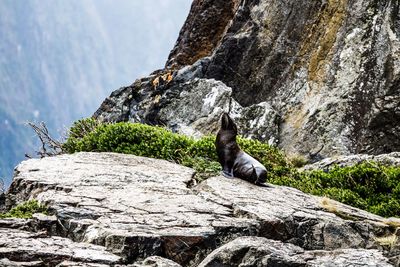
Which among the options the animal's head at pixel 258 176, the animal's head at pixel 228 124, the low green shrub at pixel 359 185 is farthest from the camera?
the low green shrub at pixel 359 185

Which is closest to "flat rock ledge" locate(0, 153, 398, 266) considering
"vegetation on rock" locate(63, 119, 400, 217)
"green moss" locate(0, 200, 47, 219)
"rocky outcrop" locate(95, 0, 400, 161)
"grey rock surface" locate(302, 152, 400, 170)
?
"green moss" locate(0, 200, 47, 219)

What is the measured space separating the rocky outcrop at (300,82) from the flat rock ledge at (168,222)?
8741 millimetres

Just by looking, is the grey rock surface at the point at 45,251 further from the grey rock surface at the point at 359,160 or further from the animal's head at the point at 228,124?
the grey rock surface at the point at 359,160

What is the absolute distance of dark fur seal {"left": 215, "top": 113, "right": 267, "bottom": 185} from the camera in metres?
12.0

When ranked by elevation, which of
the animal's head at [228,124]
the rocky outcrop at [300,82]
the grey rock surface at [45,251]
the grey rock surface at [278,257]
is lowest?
the grey rock surface at [278,257]

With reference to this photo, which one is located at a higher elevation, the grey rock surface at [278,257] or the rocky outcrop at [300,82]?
the rocky outcrop at [300,82]

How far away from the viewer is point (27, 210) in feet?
29.9

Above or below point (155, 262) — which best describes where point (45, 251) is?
above

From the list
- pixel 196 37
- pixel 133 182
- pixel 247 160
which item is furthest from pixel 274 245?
pixel 196 37

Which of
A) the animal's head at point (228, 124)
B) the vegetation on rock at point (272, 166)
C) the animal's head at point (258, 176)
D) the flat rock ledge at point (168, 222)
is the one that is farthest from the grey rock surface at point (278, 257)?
the animal's head at point (228, 124)

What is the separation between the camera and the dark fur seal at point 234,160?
39.4 ft

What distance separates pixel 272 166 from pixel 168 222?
7.91m

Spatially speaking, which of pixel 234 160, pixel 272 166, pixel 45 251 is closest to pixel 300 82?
pixel 272 166

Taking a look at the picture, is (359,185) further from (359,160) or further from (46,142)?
(46,142)
